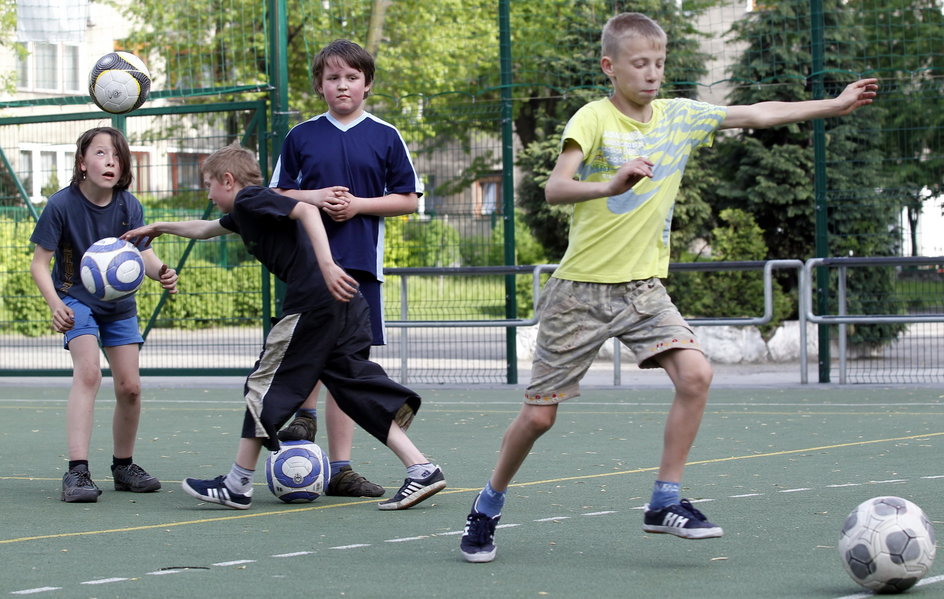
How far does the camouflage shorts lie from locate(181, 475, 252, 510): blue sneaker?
1.64 m

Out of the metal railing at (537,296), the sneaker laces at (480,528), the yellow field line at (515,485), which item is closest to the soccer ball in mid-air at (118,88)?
the yellow field line at (515,485)

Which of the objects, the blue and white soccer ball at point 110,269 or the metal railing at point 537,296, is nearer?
the blue and white soccer ball at point 110,269

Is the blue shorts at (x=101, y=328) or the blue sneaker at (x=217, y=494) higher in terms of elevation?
the blue shorts at (x=101, y=328)

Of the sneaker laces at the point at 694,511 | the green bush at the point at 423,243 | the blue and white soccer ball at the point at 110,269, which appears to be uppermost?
the green bush at the point at 423,243

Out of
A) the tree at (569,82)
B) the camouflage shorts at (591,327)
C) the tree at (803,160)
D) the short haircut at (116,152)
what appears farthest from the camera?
the tree at (569,82)

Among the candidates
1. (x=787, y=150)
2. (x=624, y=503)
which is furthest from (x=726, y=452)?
(x=787, y=150)

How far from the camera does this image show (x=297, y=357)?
18.7 ft

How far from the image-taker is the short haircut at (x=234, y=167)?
5883 millimetres

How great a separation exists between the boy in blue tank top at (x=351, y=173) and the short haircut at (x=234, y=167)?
0.19m

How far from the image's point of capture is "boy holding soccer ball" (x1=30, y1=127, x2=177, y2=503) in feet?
20.6

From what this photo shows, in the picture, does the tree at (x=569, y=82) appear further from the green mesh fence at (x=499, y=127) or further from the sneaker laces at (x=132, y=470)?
the sneaker laces at (x=132, y=470)

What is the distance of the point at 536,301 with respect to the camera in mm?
11953

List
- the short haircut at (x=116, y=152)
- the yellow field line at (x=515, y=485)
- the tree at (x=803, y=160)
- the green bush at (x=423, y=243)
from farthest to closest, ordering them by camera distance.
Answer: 1. the green bush at (x=423, y=243)
2. the tree at (x=803, y=160)
3. the short haircut at (x=116, y=152)
4. the yellow field line at (x=515, y=485)

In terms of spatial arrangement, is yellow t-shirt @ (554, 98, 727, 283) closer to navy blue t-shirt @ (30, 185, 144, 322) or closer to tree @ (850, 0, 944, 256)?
navy blue t-shirt @ (30, 185, 144, 322)
